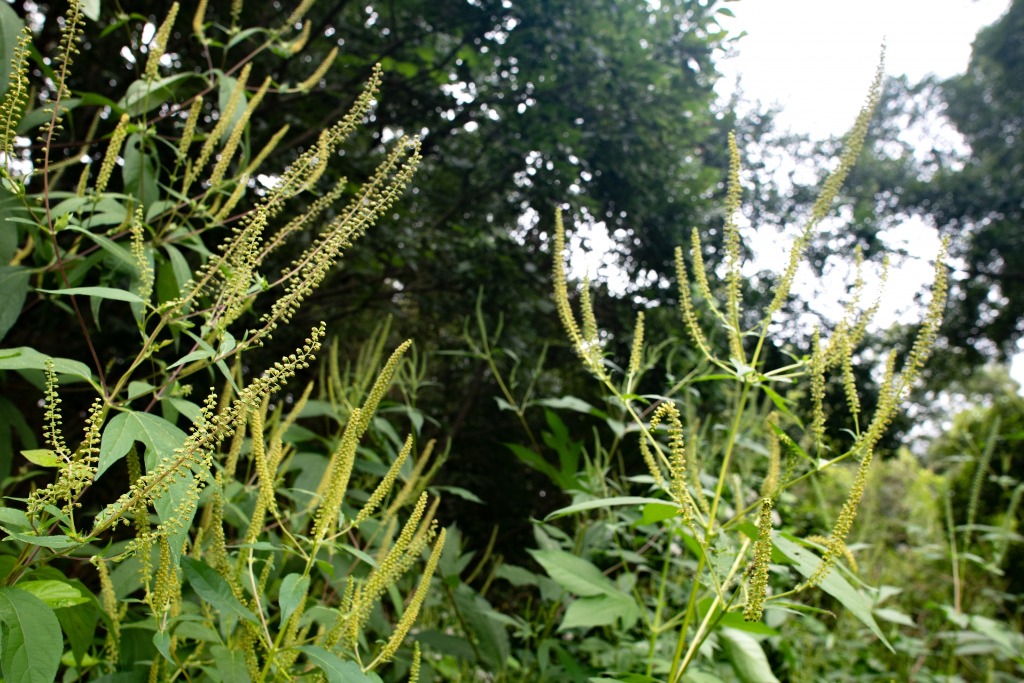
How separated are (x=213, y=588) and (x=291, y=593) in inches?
5.0

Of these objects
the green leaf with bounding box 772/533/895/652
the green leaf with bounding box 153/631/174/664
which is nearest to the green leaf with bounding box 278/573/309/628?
the green leaf with bounding box 153/631/174/664

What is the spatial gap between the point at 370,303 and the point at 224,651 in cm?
→ 263

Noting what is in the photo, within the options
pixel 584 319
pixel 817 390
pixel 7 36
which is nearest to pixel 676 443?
pixel 817 390

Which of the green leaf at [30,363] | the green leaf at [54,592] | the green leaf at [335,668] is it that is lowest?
the green leaf at [54,592]

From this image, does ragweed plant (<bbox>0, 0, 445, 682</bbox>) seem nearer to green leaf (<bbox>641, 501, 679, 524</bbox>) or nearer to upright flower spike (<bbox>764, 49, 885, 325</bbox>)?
green leaf (<bbox>641, 501, 679, 524</bbox>)

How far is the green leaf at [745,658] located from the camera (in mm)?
1527

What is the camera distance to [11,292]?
1.15 meters

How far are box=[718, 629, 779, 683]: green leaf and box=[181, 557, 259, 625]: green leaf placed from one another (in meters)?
1.11

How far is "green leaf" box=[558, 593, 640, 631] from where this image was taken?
1499 millimetres

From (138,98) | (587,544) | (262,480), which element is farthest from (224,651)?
(587,544)

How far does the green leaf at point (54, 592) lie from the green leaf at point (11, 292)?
485mm

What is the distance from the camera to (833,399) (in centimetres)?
443

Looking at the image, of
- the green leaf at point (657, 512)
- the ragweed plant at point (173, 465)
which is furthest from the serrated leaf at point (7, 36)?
the green leaf at point (657, 512)

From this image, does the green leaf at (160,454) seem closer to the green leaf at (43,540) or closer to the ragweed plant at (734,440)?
the green leaf at (43,540)
